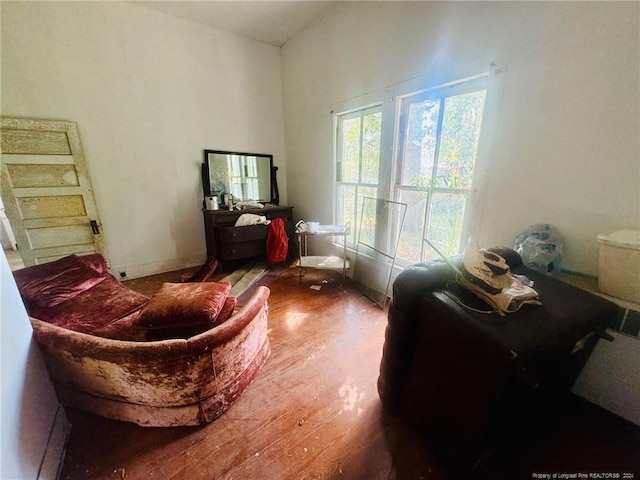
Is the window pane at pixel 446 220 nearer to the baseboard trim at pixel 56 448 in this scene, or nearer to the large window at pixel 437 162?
the large window at pixel 437 162

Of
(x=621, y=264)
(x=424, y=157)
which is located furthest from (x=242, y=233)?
(x=621, y=264)

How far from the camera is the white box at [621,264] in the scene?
114 cm

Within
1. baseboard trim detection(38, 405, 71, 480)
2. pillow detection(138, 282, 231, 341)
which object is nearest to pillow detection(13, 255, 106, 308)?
baseboard trim detection(38, 405, 71, 480)

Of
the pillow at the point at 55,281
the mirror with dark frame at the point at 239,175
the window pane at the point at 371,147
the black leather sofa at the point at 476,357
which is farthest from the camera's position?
the mirror with dark frame at the point at 239,175

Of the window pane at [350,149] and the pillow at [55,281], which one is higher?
the window pane at [350,149]

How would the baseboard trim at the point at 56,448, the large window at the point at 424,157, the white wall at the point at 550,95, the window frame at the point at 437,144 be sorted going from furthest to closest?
1. the large window at the point at 424,157
2. the window frame at the point at 437,144
3. the white wall at the point at 550,95
4. the baseboard trim at the point at 56,448

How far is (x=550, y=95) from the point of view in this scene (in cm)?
146

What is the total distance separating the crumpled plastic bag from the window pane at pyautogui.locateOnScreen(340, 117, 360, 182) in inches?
72.3

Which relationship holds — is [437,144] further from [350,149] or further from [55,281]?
[55,281]

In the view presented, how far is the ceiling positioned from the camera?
8.66 feet

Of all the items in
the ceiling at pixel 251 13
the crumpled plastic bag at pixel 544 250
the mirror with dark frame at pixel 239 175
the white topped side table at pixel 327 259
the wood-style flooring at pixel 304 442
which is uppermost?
the ceiling at pixel 251 13

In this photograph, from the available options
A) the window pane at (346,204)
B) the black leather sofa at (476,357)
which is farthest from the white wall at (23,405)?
the window pane at (346,204)

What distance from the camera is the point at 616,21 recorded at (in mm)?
1234

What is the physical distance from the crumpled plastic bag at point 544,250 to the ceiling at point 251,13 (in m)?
3.07
